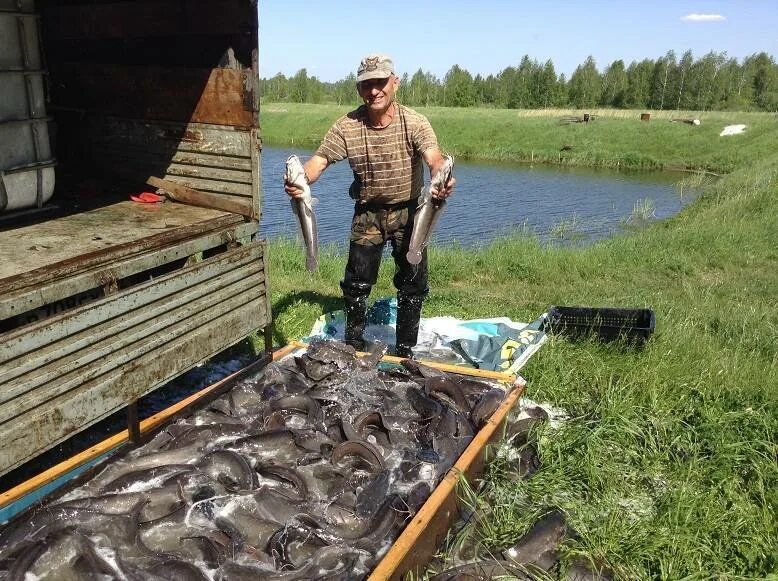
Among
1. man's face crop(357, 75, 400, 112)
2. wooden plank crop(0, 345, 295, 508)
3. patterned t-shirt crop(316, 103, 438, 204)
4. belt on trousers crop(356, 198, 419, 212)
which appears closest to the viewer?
wooden plank crop(0, 345, 295, 508)

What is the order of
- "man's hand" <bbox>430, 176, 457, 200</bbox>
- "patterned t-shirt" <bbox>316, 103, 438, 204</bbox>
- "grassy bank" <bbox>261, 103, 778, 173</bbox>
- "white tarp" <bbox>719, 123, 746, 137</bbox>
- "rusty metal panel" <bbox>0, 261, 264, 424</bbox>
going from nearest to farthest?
1. "rusty metal panel" <bbox>0, 261, 264, 424</bbox>
2. "man's hand" <bbox>430, 176, 457, 200</bbox>
3. "patterned t-shirt" <bbox>316, 103, 438, 204</bbox>
4. "grassy bank" <bbox>261, 103, 778, 173</bbox>
5. "white tarp" <bbox>719, 123, 746, 137</bbox>

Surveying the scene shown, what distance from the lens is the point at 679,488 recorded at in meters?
3.94

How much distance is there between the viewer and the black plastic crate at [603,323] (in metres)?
6.16

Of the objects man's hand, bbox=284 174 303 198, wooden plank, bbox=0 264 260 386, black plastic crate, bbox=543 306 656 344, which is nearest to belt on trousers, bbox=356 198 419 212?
man's hand, bbox=284 174 303 198

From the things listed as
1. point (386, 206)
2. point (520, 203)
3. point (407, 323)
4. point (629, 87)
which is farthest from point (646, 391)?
point (629, 87)

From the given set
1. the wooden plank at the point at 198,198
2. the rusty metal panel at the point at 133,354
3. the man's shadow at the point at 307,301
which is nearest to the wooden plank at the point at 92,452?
the rusty metal panel at the point at 133,354

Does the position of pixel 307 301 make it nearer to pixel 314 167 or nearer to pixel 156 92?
pixel 314 167

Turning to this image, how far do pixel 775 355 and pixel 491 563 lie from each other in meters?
4.05

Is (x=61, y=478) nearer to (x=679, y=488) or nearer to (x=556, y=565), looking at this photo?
(x=556, y=565)

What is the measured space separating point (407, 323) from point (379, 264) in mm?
630

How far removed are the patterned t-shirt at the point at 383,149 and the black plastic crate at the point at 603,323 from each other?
217 cm

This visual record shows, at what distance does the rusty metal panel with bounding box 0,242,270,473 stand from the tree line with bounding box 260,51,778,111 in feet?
216

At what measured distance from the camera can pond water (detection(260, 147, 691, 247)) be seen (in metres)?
16.4

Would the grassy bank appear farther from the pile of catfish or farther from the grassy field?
the pile of catfish
